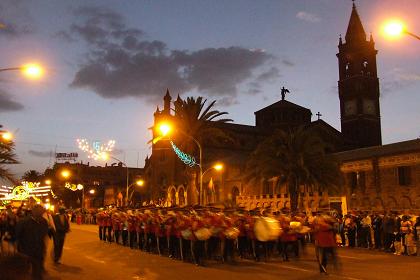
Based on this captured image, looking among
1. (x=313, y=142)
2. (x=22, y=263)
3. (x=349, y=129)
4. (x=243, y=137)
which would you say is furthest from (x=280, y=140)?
(x=349, y=129)

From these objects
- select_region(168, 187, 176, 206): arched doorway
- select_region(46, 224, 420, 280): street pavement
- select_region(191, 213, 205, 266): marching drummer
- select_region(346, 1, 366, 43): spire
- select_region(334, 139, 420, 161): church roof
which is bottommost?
select_region(46, 224, 420, 280): street pavement

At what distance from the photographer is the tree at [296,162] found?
110ft

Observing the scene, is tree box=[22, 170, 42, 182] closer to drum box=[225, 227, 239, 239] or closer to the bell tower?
the bell tower

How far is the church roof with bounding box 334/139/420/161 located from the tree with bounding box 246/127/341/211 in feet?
28.7

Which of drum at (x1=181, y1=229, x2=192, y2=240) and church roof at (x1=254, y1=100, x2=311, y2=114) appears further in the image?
church roof at (x1=254, y1=100, x2=311, y2=114)

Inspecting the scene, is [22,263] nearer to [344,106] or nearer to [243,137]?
[243,137]

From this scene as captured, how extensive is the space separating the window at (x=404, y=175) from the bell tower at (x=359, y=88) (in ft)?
138

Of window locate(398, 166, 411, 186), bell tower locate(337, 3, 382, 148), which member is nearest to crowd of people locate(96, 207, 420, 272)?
window locate(398, 166, 411, 186)

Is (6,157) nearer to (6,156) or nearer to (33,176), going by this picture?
(6,156)

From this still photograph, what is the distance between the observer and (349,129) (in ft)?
278

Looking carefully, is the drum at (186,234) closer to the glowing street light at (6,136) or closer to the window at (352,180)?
the glowing street light at (6,136)

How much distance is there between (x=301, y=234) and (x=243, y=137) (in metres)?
56.5

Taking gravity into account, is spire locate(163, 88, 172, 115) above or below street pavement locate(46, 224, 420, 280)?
above

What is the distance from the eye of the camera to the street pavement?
14.1 meters
